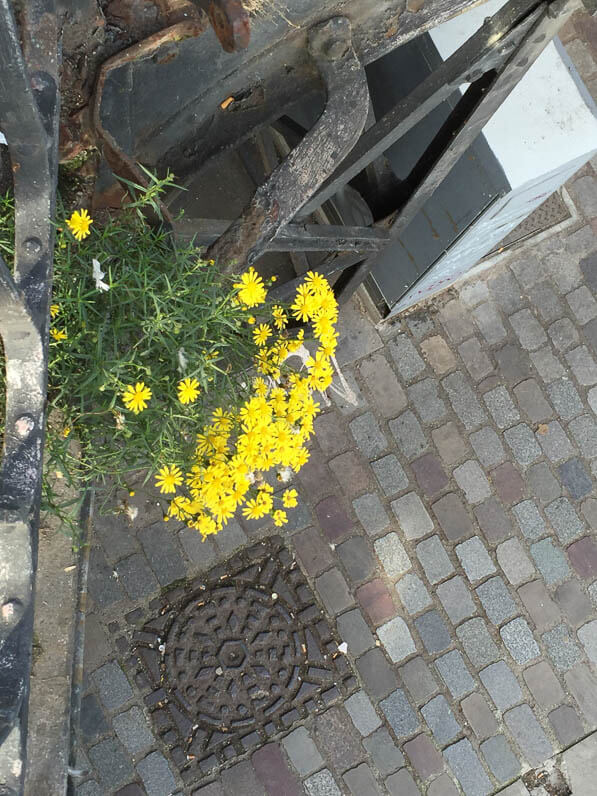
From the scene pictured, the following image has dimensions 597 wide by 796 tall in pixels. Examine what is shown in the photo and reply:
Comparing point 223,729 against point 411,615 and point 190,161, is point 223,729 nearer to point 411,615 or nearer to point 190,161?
point 411,615

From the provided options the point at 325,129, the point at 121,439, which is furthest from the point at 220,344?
the point at 325,129

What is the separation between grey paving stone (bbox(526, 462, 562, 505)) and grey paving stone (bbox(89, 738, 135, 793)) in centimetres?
293

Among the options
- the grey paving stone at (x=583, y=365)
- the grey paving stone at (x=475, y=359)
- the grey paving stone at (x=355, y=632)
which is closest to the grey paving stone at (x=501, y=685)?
the grey paving stone at (x=355, y=632)

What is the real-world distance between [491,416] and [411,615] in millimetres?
1371

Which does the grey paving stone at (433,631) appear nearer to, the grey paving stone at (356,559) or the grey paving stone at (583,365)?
the grey paving stone at (356,559)

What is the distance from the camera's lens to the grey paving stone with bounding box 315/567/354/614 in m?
4.53

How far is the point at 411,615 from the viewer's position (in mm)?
4594

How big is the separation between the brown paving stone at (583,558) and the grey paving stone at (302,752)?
197cm

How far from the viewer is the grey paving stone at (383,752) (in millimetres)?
4352

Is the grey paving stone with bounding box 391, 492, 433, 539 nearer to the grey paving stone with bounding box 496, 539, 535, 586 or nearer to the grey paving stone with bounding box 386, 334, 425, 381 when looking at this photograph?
the grey paving stone with bounding box 496, 539, 535, 586

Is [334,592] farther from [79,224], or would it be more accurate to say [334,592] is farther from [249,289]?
[79,224]

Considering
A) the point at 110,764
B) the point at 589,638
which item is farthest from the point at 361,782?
the point at 589,638

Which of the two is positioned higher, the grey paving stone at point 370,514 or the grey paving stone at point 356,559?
the grey paving stone at point 370,514

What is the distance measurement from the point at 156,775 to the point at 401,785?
1401 mm
